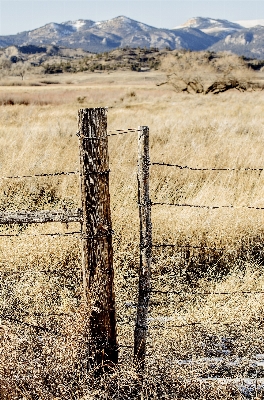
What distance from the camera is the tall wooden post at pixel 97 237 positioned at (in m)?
2.71

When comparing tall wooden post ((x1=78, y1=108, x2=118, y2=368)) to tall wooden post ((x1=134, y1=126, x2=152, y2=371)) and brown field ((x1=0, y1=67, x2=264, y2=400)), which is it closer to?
brown field ((x1=0, y1=67, x2=264, y2=400))

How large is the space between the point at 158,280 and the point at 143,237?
5.48 ft

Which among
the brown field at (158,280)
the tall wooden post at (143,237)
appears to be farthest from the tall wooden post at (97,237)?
the tall wooden post at (143,237)

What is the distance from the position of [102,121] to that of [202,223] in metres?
2.90

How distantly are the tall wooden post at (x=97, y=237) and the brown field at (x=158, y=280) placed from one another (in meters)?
0.11

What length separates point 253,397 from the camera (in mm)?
2943

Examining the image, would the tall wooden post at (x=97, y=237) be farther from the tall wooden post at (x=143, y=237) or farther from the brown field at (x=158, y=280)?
the tall wooden post at (x=143, y=237)

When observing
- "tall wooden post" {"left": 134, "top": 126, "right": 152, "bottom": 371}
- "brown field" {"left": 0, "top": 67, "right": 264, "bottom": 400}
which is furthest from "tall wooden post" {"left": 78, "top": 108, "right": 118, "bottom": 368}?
"tall wooden post" {"left": 134, "top": 126, "right": 152, "bottom": 371}

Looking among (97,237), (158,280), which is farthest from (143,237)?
(158,280)

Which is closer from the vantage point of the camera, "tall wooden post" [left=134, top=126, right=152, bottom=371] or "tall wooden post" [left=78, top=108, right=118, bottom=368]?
"tall wooden post" [left=78, top=108, right=118, bottom=368]

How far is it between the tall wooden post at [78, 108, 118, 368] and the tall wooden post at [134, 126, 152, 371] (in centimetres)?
21

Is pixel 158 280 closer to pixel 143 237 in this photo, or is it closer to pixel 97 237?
pixel 143 237

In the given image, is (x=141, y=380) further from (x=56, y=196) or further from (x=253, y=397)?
(x=56, y=196)

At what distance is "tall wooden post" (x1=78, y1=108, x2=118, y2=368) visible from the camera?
271 centimetres
